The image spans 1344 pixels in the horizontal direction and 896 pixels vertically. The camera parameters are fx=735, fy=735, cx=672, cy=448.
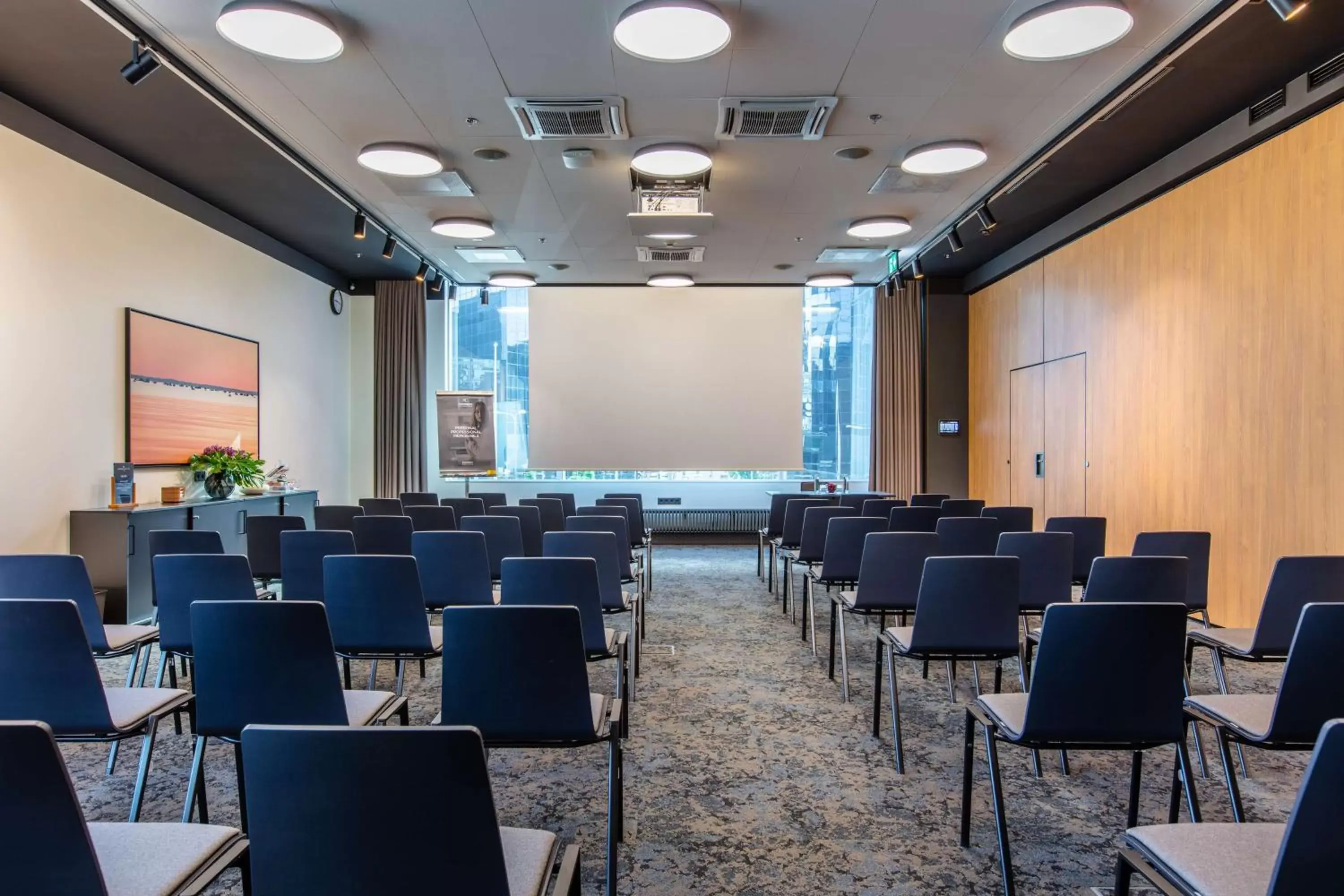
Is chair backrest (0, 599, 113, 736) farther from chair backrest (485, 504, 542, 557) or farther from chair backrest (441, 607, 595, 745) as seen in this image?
chair backrest (485, 504, 542, 557)

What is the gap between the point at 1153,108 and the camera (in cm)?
500

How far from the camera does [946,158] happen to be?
18.4 ft

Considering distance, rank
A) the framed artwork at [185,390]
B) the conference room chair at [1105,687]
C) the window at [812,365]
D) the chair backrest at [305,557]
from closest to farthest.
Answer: the conference room chair at [1105,687] → the chair backrest at [305,557] → the framed artwork at [185,390] → the window at [812,365]

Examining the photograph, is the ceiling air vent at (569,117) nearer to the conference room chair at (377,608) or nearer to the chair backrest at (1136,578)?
the conference room chair at (377,608)

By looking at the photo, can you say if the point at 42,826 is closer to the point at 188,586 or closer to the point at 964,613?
the point at 188,586

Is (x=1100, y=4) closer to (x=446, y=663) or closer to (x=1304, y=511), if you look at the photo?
(x=1304, y=511)

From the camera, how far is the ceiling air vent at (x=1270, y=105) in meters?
4.61

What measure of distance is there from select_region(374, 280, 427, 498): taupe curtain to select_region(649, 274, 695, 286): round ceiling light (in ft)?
10.2

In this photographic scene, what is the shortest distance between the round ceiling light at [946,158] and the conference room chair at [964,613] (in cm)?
386

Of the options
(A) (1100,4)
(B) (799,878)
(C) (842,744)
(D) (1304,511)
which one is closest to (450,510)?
(C) (842,744)

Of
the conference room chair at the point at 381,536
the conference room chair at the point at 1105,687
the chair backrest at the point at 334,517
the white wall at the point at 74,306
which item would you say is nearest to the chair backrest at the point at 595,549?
the conference room chair at the point at 381,536

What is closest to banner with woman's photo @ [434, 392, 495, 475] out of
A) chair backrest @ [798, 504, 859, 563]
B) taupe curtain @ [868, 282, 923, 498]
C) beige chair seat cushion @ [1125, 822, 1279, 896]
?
taupe curtain @ [868, 282, 923, 498]

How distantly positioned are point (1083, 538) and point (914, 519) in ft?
3.53

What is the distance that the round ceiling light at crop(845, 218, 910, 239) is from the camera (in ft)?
23.9
